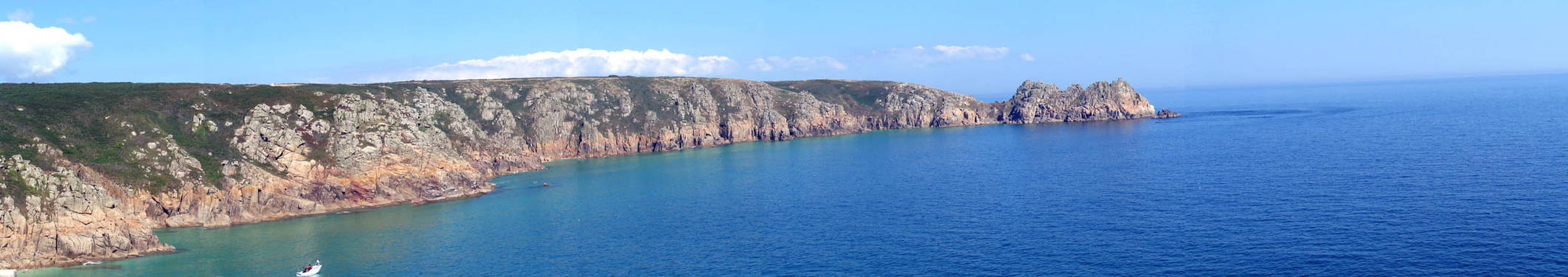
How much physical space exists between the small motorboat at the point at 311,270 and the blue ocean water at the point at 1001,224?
1.58m

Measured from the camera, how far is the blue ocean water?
71875 millimetres

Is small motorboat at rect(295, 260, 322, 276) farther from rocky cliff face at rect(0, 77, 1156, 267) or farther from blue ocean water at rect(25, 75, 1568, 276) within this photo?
rocky cliff face at rect(0, 77, 1156, 267)

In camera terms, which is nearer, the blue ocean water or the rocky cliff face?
the blue ocean water

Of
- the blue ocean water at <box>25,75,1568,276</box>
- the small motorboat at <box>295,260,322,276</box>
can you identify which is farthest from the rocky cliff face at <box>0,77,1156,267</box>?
the small motorboat at <box>295,260,322,276</box>

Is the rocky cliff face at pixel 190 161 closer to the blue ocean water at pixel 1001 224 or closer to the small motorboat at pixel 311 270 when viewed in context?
the blue ocean water at pixel 1001 224

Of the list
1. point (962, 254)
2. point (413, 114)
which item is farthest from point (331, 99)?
point (962, 254)

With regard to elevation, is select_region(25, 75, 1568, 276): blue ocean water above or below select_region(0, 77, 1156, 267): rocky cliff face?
below

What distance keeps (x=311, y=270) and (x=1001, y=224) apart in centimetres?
6048

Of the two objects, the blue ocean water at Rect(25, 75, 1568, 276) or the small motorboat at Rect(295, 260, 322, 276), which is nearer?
the blue ocean water at Rect(25, 75, 1568, 276)

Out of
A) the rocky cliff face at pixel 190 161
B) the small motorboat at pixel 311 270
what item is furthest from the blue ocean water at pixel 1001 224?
the rocky cliff face at pixel 190 161

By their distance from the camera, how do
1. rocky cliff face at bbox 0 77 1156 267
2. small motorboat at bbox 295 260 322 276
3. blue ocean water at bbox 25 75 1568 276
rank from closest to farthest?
blue ocean water at bbox 25 75 1568 276, small motorboat at bbox 295 260 322 276, rocky cliff face at bbox 0 77 1156 267

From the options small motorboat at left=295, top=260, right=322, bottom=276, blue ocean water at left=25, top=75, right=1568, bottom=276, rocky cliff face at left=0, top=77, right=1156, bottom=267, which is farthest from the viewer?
rocky cliff face at left=0, top=77, right=1156, bottom=267

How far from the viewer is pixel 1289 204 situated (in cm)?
9175

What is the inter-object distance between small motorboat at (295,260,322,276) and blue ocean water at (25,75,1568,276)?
1.58 meters
